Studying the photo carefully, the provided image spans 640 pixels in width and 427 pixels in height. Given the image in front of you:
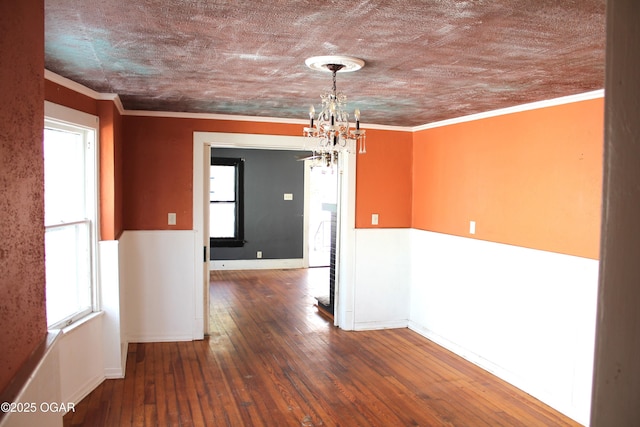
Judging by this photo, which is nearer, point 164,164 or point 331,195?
point 164,164

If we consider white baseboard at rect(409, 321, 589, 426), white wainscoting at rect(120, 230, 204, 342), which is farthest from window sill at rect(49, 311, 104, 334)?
white baseboard at rect(409, 321, 589, 426)

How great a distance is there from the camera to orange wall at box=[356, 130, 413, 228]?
5645mm

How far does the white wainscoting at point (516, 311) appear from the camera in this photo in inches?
141

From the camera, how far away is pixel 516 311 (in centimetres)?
420

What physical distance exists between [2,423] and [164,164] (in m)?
4.22

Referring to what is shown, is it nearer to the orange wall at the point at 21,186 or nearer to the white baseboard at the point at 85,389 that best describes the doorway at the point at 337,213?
the white baseboard at the point at 85,389

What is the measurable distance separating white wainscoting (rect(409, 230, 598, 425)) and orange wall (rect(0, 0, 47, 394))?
2.99 m

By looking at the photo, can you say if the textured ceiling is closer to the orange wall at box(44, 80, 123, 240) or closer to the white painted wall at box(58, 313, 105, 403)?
the orange wall at box(44, 80, 123, 240)

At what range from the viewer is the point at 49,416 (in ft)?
4.68

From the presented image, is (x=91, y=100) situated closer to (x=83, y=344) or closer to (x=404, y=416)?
(x=83, y=344)

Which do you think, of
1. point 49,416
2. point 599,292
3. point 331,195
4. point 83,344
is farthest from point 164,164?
point 599,292

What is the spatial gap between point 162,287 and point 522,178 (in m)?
3.50

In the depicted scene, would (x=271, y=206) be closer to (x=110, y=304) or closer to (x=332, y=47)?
(x=110, y=304)

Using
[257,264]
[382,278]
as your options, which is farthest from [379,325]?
[257,264]
